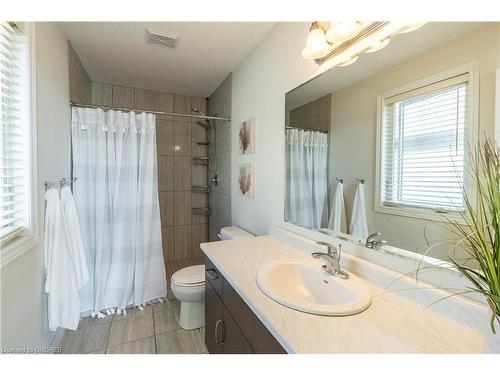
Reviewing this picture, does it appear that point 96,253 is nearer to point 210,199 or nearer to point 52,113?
point 52,113

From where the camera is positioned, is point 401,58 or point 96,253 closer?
point 401,58

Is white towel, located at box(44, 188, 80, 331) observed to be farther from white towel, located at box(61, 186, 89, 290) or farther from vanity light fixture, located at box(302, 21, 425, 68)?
vanity light fixture, located at box(302, 21, 425, 68)

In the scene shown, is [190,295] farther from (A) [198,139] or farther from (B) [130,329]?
(A) [198,139]

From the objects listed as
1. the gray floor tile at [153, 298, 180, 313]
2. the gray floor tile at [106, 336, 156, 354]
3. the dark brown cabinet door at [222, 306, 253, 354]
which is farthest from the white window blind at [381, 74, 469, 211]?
the gray floor tile at [153, 298, 180, 313]

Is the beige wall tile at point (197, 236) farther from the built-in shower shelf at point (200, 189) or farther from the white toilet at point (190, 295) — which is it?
the white toilet at point (190, 295)

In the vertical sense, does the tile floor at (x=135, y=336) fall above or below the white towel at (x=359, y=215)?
below

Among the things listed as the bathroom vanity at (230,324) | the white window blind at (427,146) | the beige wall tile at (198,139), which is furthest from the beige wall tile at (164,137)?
the white window blind at (427,146)

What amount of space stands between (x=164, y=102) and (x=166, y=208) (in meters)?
1.48

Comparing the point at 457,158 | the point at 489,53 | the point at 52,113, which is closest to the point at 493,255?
the point at 457,158

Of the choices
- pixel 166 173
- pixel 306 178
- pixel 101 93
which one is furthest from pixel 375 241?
pixel 101 93

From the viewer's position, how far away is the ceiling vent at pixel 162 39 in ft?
6.13

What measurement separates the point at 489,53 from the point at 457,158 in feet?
1.11

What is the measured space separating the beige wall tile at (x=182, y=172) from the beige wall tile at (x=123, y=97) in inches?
35.5
